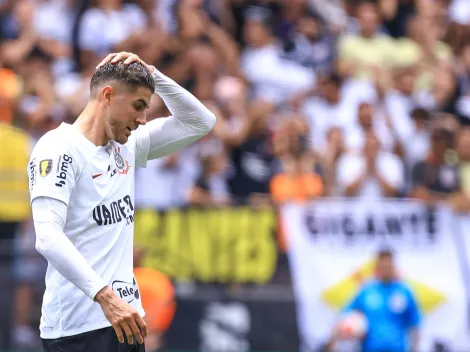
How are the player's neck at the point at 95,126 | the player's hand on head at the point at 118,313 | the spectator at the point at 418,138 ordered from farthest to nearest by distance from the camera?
the spectator at the point at 418,138 → the player's neck at the point at 95,126 → the player's hand on head at the point at 118,313

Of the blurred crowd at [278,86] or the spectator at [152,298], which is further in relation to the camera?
the blurred crowd at [278,86]

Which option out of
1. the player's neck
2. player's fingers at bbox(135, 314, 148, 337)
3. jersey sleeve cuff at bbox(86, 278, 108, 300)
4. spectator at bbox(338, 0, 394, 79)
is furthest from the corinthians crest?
spectator at bbox(338, 0, 394, 79)

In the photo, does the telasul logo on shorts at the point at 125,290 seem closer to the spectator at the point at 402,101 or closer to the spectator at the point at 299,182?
the spectator at the point at 299,182

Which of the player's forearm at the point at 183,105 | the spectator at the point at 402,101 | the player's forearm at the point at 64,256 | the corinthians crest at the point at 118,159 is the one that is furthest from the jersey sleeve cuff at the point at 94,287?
the spectator at the point at 402,101

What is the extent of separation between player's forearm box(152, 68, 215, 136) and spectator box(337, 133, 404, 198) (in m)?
6.02

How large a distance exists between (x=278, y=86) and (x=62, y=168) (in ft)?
29.6

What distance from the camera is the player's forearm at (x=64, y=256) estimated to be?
4.61 m

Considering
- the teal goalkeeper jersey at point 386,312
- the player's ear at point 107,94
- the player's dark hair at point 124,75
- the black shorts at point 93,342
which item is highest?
the player's dark hair at point 124,75

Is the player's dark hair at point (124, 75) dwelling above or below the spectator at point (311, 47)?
below

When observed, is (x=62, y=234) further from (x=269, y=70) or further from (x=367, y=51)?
(x=367, y=51)

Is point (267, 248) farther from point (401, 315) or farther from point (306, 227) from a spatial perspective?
point (401, 315)

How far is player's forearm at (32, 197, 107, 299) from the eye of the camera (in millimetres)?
4605

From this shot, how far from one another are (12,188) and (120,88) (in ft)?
21.2

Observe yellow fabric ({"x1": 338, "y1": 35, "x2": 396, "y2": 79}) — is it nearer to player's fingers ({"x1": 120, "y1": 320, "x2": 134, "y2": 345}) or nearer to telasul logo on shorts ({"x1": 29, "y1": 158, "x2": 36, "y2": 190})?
telasul logo on shorts ({"x1": 29, "y1": 158, "x2": 36, "y2": 190})
